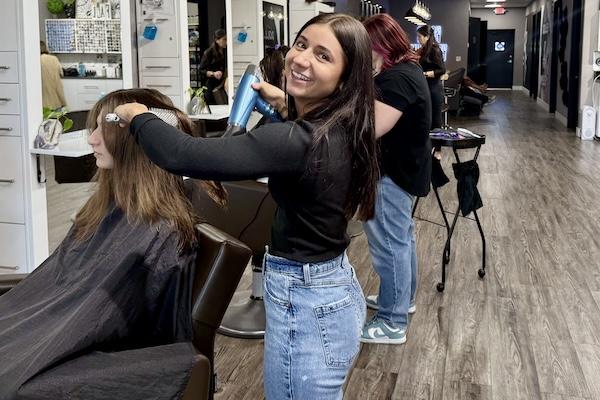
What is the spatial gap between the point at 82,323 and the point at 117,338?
0.29 ft

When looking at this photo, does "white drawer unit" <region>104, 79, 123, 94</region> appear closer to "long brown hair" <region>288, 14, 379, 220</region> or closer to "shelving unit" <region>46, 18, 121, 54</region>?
"shelving unit" <region>46, 18, 121, 54</region>

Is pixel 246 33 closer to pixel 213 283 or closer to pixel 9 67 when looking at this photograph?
pixel 9 67

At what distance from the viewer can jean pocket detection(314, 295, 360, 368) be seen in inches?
55.8

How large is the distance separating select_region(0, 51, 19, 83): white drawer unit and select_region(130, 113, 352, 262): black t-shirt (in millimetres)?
2249

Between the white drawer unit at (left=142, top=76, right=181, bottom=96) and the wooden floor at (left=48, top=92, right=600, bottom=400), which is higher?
the white drawer unit at (left=142, top=76, right=181, bottom=96)

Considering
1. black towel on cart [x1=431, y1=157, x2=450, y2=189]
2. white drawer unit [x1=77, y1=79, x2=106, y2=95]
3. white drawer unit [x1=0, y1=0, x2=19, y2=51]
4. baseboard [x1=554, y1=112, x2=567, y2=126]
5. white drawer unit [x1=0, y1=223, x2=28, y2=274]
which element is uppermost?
white drawer unit [x1=0, y1=0, x2=19, y2=51]

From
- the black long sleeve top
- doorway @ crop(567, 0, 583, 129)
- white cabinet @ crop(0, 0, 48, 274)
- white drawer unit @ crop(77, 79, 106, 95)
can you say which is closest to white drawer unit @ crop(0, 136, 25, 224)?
white cabinet @ crop(0, 0, 48, 274)

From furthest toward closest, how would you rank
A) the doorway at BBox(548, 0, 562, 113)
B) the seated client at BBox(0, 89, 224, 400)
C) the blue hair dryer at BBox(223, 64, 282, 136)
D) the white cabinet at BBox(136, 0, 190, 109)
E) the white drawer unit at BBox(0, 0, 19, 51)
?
the doorway at BBox(548, 0, 562, 113)
the white cabinet at BBox(136, 0, 190, 109)
the white drawer unit at BBox(0, 0, 19, 51)
the seated client at BBox(0, 89, 224, 400)
the blue hair dryer at BBox(223, 64, 282, 136)

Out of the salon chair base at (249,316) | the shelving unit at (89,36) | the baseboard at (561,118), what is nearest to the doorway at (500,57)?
the baseboard at (561,118)

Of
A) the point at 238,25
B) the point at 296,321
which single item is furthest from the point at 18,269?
the point at 238,25

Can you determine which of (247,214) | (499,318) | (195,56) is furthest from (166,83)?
(499,318)

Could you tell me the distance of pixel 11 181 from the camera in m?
3.41

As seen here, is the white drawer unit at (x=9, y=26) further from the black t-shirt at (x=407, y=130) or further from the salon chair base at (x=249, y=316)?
the black t-shirt at (x=407, y=130)

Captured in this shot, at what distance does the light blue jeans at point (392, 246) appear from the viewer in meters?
2.88
